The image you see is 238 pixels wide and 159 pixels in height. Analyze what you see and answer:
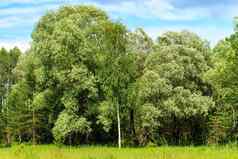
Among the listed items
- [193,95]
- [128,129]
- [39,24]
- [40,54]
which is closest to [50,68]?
[40,54]

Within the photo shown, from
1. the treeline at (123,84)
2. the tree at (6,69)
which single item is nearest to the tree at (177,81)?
the treeline at (123,84)

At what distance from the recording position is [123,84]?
158 ft

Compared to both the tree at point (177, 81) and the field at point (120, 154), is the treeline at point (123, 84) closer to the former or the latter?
the tree at point (177, 81)

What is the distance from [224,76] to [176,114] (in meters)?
6.65

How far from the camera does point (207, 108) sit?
173ft

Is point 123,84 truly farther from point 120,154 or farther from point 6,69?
point 6,69

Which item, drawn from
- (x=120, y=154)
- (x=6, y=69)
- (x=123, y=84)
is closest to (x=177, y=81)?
(x=123, y=84)

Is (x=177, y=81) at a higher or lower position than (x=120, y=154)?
higher

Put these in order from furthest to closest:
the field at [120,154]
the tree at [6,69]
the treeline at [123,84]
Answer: the tree at [6,69] < the treeline at [123,84] < the field at [120,154]

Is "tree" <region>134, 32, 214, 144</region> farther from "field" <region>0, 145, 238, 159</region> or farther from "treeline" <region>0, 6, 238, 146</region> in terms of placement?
"field" <region>0, 145, 238, 159</region>

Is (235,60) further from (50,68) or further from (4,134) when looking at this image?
(4,134)

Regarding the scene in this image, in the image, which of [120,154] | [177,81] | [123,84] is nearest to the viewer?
[120,154]

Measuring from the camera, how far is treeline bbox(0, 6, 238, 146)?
160 ft

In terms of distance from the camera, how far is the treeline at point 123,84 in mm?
48719
